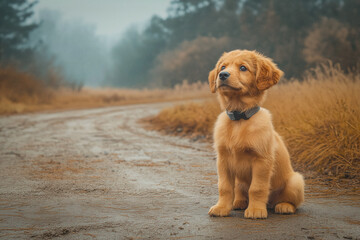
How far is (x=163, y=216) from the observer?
390 cm

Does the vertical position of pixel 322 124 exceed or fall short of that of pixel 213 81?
it falls short

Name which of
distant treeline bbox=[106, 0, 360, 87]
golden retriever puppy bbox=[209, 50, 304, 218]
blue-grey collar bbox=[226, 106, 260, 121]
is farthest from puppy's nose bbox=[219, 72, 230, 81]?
distant treeline bbox=[106, 0, 360, 87]

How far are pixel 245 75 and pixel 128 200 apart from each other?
2027 mm

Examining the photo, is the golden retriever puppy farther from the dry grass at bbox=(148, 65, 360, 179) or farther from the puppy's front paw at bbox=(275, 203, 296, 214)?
the dry grass at bbox=(148, 65, 360, 179)

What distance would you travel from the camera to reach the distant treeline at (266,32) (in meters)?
27.4

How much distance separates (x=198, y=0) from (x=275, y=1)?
Result: 8863 millimetres

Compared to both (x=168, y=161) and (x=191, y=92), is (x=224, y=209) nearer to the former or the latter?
(x=168, y=161)

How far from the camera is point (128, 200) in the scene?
462 centimetres

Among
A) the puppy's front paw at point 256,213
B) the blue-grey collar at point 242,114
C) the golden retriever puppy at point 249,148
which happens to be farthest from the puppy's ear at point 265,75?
the puppy's front paw at point 256,213

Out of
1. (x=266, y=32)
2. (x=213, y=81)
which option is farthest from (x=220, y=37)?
(x=213, y=81)

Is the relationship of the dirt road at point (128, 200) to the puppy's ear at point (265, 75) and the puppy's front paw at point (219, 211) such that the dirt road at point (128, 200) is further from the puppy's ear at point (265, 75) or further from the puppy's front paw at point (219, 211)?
the puppy's ear at point (265, 75)

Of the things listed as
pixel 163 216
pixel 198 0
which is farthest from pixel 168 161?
pixel 198 0

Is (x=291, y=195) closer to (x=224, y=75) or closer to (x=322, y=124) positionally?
(x=224, y=75)

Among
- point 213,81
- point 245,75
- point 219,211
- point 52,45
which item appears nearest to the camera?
point 219,211
